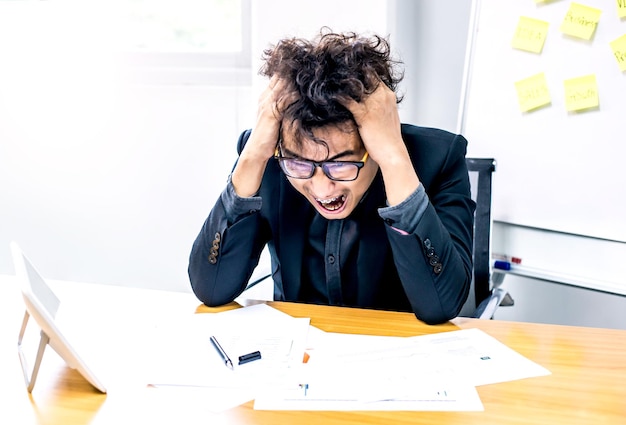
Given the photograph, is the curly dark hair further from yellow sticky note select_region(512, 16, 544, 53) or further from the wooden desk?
yellow sticky note select_region(512, 16, 544, 53)

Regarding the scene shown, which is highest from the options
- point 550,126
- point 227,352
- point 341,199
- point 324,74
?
point 324,74

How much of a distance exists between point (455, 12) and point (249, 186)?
124 centimetres

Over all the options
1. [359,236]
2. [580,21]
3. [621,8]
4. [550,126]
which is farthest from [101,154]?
[621,8]

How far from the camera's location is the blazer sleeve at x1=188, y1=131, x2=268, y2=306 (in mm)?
1382

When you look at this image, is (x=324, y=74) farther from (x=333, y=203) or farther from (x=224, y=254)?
(x=224, y=254)

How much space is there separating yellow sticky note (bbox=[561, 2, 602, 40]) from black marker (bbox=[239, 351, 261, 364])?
1.26 meters

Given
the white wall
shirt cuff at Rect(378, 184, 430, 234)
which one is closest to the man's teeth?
shirt cuff at Rect(378, 184, 430, 234)

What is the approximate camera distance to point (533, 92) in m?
1.86

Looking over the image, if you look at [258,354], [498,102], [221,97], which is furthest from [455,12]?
[258,354]

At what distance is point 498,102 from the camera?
1.94 metres

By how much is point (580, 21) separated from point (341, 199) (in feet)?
2.98

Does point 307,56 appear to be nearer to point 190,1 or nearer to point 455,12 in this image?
point 455,12

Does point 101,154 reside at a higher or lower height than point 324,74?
lower

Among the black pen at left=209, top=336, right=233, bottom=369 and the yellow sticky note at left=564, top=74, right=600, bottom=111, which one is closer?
the black pen at left=209, top=336, right=233, bottom=369
